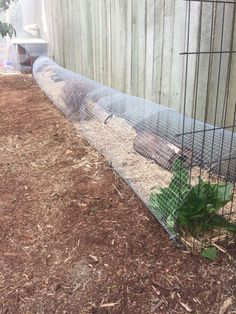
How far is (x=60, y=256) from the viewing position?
1.89 metres

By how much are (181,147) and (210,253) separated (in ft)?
2.74

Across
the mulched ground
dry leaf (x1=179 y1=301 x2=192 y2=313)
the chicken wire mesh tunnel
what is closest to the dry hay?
the chicken wire mesh tunnel

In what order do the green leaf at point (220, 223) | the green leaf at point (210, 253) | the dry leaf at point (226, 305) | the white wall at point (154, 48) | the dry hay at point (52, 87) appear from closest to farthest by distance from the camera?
1. the dry leaf at point (226, 305)
2. the green leaf at point (210, 253)
3. the green leaf at point (220, 223)
4. the white wall at point (154, 48)
5. the dry hay at point (52, 87)

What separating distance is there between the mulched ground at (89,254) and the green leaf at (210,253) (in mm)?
31

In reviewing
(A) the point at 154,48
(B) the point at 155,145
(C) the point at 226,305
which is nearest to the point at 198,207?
(C) the point at 226,305

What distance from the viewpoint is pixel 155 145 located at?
2.70 m

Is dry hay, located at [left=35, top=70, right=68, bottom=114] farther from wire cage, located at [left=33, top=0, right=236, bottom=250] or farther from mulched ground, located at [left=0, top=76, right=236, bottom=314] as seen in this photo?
mulched ground, located at [left=0, top=76, right=236, bottom=314]

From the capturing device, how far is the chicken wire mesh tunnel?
2100 mm

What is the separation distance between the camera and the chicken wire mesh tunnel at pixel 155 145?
2100 millimetres

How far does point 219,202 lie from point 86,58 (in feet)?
13.6

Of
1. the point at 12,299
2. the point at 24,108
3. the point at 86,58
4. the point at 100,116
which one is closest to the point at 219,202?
the point at 12,299

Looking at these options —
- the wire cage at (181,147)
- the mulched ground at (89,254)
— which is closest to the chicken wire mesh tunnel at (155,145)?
the wire cage at (181,147)

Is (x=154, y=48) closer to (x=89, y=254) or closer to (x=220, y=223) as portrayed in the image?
(x=220, y=223)

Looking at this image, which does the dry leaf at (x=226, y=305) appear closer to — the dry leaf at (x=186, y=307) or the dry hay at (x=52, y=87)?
the dry leaf at (x=186, y=307)
